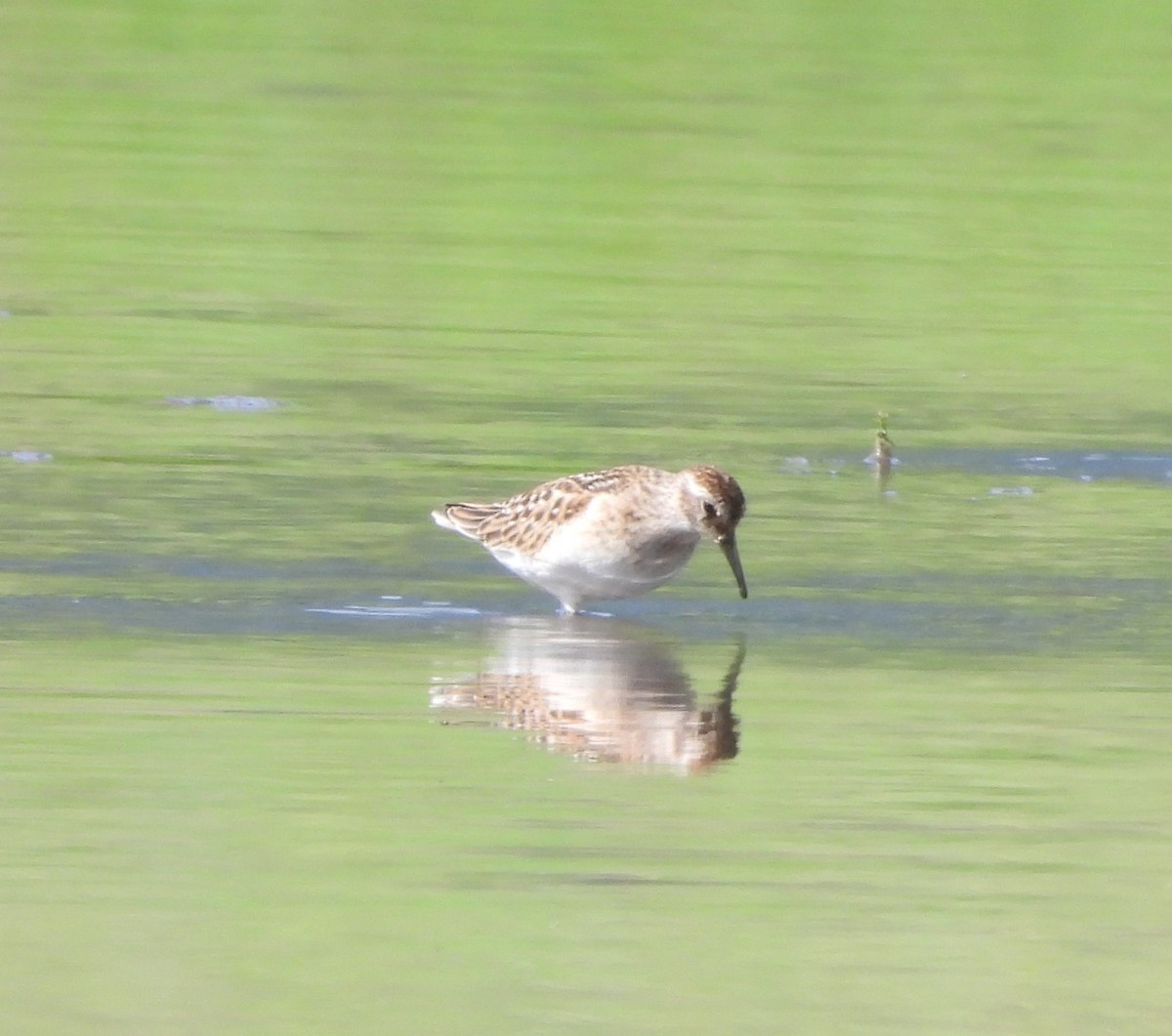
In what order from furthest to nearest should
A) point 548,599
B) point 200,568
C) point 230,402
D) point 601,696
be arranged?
point 230,402 → point 548,599 → point 200,568 → point 601,696

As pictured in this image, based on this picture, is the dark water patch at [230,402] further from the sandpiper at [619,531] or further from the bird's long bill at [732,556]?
the bird's long bill at [732,556]

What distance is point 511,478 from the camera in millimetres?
12984

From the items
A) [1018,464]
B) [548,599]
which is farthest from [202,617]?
[1018,464]

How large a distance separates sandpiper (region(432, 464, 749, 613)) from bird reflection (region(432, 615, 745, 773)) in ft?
0.67

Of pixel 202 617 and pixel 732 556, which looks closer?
pixel 202 617

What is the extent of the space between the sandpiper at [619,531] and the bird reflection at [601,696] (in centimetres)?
20

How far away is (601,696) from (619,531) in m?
1.27

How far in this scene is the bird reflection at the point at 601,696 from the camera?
28.6 feet

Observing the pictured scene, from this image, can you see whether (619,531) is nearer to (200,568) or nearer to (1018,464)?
(200,568)

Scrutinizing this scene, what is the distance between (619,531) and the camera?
1048cm

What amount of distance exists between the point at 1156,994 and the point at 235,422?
808 centimetres

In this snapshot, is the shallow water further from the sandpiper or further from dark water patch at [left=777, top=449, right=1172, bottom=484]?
the sandpiper

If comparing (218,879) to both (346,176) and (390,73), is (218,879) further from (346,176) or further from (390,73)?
(390,73)

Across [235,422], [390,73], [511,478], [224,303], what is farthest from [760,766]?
[390,73]
